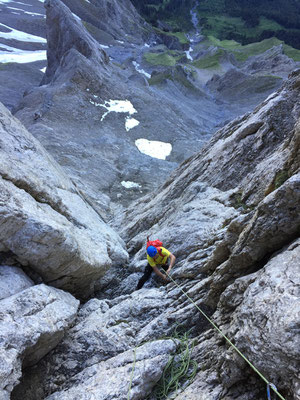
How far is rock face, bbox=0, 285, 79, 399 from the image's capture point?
5500mm

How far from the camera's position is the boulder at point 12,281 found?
268 inches

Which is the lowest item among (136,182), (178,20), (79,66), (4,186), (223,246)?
(136,182)

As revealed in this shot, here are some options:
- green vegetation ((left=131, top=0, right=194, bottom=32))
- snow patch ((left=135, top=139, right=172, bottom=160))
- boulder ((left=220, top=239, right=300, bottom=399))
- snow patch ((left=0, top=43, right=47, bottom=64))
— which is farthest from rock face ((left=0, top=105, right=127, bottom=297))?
green vegetation ((left=131, top=0, right=194, bottom=32))

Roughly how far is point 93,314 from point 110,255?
10.4ft

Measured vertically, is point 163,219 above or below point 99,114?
below

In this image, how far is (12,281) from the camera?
7.07m

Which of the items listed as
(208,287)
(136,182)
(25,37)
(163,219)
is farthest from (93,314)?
(25,37)

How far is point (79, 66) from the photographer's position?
36562 millimetres

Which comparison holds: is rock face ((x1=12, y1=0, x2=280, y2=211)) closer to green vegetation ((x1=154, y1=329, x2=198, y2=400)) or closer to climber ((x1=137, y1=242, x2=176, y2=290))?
climber ((x1=137, y1=242, x2=176, y2=290))

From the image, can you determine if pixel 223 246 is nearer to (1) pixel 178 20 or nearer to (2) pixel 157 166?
(2) pixel 157 166

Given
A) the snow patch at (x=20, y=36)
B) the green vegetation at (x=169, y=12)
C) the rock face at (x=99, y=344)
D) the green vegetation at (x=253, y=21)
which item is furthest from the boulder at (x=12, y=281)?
the green vegetation at (x=253, y=21)

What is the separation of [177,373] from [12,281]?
480cm

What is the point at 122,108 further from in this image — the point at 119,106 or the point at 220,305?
the point at 220,305

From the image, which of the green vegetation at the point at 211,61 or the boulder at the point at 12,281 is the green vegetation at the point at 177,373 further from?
the green vegetation at the point at 211,61
